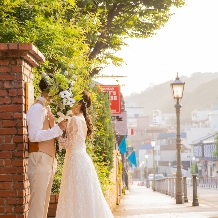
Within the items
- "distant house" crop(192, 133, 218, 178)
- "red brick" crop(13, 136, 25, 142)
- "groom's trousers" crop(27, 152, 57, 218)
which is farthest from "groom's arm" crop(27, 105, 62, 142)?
"distant house" crop(192, 133, 218, 178)

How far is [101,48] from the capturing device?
20672mm

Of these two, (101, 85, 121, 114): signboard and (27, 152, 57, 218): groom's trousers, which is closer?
(27, 152, 57, 218): groom's trousers

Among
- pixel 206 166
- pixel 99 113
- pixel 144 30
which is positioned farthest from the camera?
pixel 206 166

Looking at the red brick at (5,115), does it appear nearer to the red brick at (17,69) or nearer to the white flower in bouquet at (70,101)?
the red brick at (17,69)

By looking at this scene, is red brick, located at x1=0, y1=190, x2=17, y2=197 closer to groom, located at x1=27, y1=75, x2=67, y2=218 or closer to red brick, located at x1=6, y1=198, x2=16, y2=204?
red brick, located at x1=6, y1=198, x2=16, y2=204

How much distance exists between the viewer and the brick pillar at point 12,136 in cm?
692

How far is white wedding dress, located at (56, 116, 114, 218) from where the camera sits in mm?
8055

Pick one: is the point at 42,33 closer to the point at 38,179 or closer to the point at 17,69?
the point at 17,69

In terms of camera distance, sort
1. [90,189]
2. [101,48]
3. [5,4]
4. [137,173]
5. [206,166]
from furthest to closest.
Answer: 1. [137,173]
2. [206,166]
3. [101,48]
4. [5,4]
5. [90,189]

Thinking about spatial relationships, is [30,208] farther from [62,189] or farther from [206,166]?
[206,166]

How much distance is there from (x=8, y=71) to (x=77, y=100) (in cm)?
105

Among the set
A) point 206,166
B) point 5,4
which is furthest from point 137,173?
point 5,4

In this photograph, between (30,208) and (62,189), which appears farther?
(62,189)

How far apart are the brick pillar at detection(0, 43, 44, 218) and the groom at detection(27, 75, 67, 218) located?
10 centimetres
